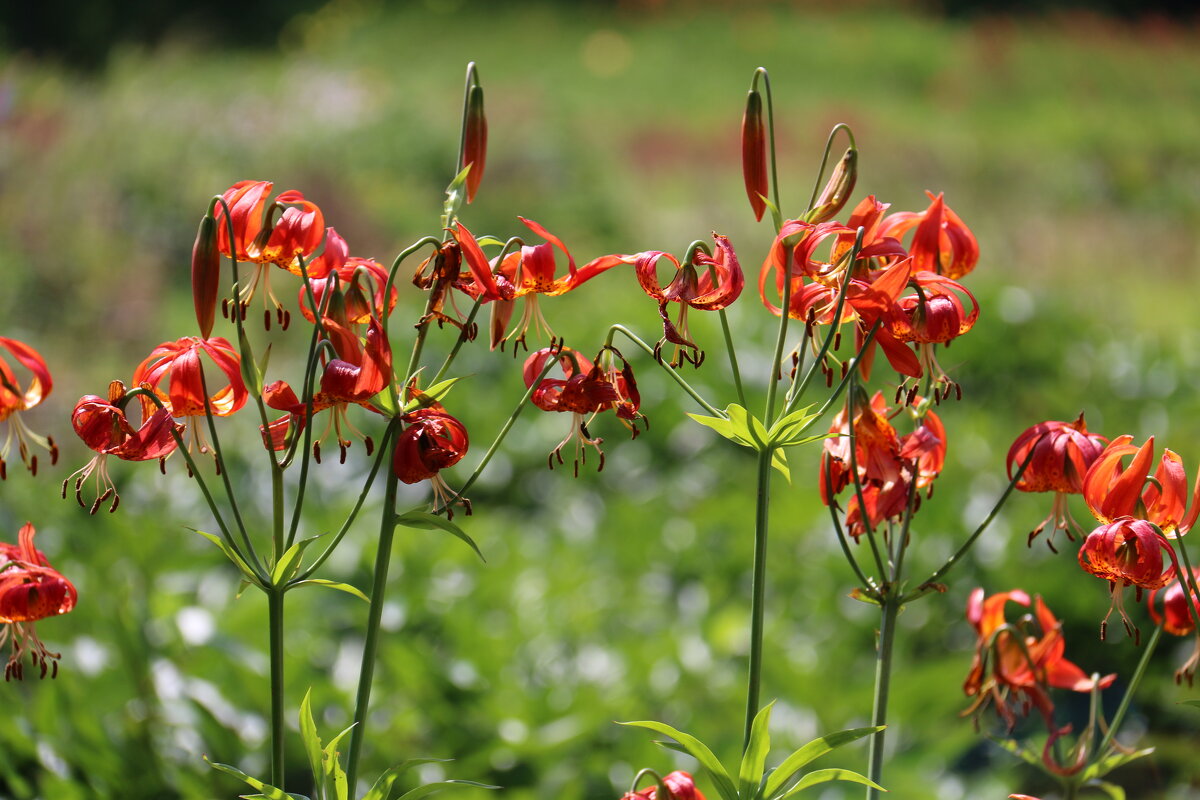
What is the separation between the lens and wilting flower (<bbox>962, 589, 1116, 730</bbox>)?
0.89 meters

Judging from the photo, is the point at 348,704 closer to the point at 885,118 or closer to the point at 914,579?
the point at 914,579

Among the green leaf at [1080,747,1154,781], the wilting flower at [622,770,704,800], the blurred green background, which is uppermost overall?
the wilting flower at [622,770,704,800]

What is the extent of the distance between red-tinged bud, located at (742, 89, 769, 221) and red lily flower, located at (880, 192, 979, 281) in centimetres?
9

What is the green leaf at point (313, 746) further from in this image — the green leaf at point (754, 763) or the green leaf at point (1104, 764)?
the green leaf at point (1104, 764)

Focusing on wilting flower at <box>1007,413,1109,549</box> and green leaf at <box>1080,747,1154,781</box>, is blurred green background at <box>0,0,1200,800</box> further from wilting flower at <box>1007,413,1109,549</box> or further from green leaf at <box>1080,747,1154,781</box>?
wilting flower at <box>1007,413,1109,549</box>

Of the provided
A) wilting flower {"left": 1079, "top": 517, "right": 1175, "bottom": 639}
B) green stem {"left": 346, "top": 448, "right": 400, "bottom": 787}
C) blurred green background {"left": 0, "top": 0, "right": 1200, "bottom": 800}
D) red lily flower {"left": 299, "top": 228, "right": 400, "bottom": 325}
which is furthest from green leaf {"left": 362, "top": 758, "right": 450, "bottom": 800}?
blurred green background {"left": 0, "top": 0, "right": 1200, "bottom": 800}

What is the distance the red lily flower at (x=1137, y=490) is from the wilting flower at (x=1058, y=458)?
3 centimetres

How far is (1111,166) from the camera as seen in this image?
1025 cm

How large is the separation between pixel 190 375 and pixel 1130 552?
22.2 inches

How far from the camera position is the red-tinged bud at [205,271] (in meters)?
0.69

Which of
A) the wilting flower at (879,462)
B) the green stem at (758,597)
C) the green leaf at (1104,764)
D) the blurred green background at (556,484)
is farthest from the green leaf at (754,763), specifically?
the blurred green background at (556,484)

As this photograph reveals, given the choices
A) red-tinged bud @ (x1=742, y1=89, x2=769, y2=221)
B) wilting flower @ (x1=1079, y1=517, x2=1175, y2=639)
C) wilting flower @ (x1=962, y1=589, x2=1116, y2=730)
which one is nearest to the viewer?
wilting flower @ (x1=1079, y1=517, x2=1175, y2=639)

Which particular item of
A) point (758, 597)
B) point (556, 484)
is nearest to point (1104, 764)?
point (758, 597)

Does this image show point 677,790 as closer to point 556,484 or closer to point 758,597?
point 758,597
